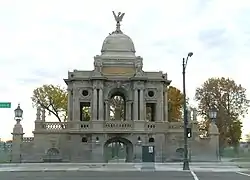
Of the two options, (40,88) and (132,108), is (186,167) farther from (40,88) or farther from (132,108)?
(40,88)

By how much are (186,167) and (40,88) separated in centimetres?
5843

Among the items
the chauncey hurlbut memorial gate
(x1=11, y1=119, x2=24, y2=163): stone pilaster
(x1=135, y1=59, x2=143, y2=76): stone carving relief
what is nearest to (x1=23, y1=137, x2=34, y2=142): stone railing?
the chauncey hurlbut memorial gate

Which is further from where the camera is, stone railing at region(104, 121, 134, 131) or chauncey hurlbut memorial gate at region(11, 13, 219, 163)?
stone railing at region(104, 121, 134, 131)

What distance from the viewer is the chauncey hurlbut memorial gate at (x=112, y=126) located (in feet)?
229

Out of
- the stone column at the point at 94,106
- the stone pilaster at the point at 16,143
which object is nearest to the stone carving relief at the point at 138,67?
the stone column at the point at 94,106

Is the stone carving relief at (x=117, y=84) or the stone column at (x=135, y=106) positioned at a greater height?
the stone carving relief at (x=117, y=84)

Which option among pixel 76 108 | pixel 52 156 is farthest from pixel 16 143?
pixel 76 108

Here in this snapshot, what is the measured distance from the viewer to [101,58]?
75062 millimetres

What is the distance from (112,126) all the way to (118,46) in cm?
1216

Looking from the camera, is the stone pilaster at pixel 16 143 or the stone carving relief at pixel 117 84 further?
the stone carving relief at pixel 117 84

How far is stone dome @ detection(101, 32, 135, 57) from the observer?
254ft

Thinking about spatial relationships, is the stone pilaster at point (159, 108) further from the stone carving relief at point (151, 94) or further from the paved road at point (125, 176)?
the paved road at point (125, 176)

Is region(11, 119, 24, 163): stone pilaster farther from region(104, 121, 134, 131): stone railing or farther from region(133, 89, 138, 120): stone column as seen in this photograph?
region(133, 89, 138, 120): stone column

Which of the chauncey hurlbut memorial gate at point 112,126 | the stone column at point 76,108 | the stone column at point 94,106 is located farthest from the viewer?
the stone column at point 76,108
